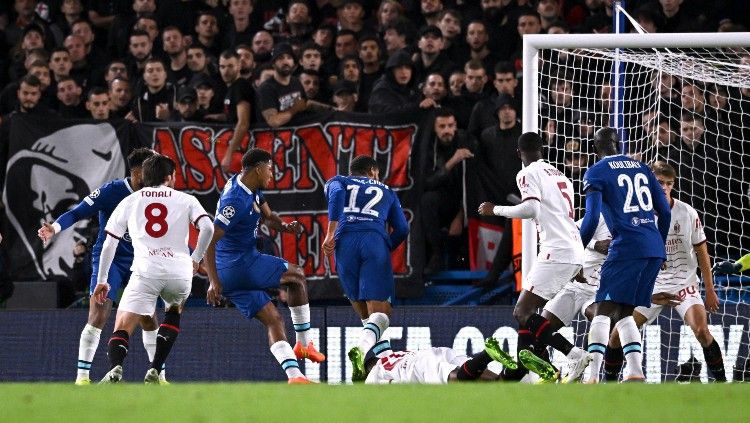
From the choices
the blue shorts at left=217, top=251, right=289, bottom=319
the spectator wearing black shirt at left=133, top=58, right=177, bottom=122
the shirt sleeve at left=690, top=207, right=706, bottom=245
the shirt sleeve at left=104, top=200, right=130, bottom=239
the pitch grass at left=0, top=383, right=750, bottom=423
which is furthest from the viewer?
the spectator wearing black shirt at left=133, top=58, right=177, bottom=122

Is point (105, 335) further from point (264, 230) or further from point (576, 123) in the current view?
point (576, 123)

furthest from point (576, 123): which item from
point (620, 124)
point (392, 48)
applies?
point (392, 48)

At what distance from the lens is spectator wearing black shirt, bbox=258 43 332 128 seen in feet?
45.9

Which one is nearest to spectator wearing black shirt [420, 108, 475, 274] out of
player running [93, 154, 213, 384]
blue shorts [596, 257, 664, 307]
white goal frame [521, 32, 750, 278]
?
white goal frame [521, 32, 750, 278]

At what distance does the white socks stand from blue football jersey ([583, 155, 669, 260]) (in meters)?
2.56

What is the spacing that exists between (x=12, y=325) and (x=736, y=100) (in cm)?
727

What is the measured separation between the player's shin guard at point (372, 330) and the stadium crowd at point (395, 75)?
188cm

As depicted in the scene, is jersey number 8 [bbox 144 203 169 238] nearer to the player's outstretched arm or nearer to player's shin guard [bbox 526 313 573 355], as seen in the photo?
player's shin guard [bbox 526 313 573 355]

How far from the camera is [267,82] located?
14148 millimetres

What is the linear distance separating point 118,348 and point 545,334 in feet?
10.5

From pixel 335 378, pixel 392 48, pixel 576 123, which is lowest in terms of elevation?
pixel 335 378

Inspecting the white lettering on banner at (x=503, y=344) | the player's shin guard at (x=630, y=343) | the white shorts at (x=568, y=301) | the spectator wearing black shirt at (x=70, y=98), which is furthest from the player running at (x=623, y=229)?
the spectator wearing black shirt at (x=70, y=98)

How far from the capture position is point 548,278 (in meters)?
10.8

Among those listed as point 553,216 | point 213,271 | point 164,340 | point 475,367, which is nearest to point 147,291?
point 164,340
